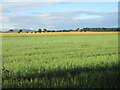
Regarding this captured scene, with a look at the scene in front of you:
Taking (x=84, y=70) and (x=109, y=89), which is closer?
(x=109, y=89)

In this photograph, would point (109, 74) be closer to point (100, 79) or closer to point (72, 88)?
point (100, 79)

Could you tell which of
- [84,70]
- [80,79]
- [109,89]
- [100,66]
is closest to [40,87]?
[80,79]

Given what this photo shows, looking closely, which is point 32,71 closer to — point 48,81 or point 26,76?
point 26,76

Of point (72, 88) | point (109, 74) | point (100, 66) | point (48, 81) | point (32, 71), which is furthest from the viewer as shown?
point (100, 66)

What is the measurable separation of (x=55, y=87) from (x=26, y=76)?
63.8 inches

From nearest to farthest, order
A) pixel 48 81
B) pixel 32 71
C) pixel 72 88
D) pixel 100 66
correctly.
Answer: pixel 72 88 → pixel 48 81 → pixel 32 71 → pixel 100 66

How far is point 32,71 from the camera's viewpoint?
7672 millimetres

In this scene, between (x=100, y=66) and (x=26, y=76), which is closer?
(x=26, y=76)

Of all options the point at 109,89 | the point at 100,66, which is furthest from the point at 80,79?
the point at 100,66

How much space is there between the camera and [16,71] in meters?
7.68

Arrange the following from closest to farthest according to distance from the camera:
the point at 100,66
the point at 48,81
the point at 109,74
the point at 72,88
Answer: the point at 72,88 < the point at 48,81 < the point at 109,74 < the point at 100,66

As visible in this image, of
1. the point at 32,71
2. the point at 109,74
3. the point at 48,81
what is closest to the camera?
the point at 48,81

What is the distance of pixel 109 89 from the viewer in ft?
19.1

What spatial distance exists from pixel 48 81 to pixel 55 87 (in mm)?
531
